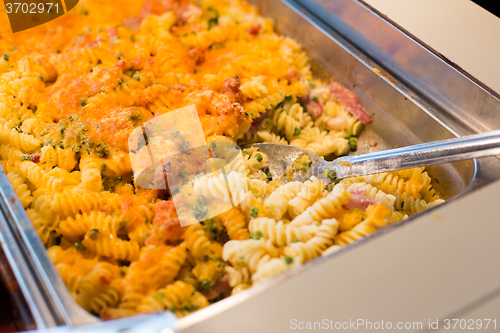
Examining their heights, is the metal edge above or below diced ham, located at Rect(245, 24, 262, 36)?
below

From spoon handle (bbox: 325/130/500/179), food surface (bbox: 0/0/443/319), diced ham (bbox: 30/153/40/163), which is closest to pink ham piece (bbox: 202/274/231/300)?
food surface (bbox: 0/0/443/319)

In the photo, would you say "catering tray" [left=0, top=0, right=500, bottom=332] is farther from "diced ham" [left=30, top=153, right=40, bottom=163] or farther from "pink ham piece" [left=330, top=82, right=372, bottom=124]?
"diced ham" [left=30, top=153, right=40, bottom=163]

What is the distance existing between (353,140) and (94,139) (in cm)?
173

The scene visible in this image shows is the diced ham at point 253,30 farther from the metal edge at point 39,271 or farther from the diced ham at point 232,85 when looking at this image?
the metal edge at point 39,271

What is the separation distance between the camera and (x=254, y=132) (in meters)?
2.55

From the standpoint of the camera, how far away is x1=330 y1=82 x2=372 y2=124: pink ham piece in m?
2.71

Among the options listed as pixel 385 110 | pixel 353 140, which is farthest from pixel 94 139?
pixel 385 110

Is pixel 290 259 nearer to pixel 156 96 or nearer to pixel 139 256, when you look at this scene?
pixel 139 256

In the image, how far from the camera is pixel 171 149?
2.09m

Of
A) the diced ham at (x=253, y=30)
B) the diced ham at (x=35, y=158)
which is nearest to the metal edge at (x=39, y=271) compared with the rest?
the diced ham at (x=35, y=158)

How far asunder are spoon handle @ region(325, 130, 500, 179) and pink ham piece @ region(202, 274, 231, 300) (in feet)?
2.87

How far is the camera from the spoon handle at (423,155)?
1.77m

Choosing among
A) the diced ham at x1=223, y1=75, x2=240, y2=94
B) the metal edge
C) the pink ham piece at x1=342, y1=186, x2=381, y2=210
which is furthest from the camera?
the diced ham at x1=223, y1=75, x2=240, y2=94

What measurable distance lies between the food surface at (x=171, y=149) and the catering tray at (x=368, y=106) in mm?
138
